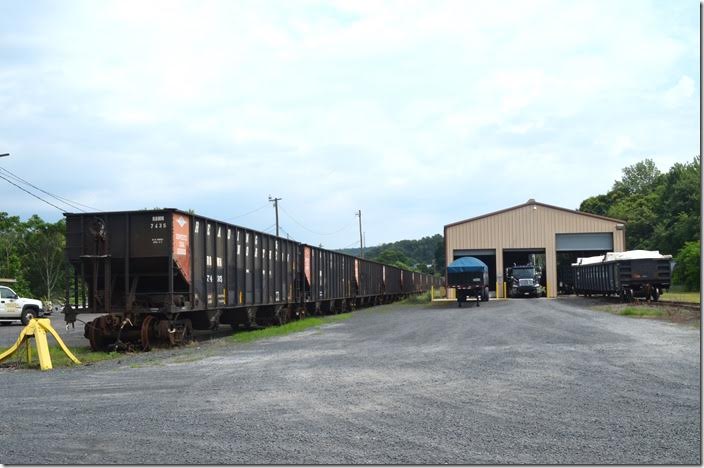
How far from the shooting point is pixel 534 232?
163ft

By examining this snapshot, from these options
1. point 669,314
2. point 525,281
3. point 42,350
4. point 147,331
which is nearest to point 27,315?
point 147,331

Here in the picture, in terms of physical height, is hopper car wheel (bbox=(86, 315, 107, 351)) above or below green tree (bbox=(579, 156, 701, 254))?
below

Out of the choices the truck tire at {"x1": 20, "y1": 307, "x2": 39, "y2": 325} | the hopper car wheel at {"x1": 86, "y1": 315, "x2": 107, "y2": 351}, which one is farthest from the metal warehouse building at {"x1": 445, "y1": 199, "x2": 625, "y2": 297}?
the hopper car wheel at {"x1": 86, "y1": 315, "x2": 107, "y2": 351}

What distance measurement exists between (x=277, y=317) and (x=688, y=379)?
56.3 feet

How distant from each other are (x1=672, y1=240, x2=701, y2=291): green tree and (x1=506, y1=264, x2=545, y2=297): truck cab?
14496 mm

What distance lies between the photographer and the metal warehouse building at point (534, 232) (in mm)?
49525

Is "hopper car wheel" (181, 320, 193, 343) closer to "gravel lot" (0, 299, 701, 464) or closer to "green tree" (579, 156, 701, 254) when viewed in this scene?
"gravel lot" (0, 299, 701, 464)

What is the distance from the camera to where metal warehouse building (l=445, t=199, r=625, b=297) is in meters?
49.5

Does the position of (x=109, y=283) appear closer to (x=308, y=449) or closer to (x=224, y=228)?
(x=224, y=228)

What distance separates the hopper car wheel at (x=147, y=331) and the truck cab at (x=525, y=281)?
115ft

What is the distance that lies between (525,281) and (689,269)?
54.5 feet

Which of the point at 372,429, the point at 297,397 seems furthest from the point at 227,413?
the point at 372,429

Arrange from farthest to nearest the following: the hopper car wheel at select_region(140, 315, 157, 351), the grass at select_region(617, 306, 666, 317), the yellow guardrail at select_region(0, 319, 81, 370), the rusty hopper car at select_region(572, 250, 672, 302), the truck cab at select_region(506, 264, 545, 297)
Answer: the truck cab at select_region(506, 264, 545, 297)
the rusty hopper car at select_region(572, 250, 672, 302)
the grass at select_region(617, 306, 666, 317)
the hopper car wheel at select_region(140, 315, 157, 351)
the yellow guardrail at select_region(0, 319, 81, 370)

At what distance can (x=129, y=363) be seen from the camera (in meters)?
13.8
